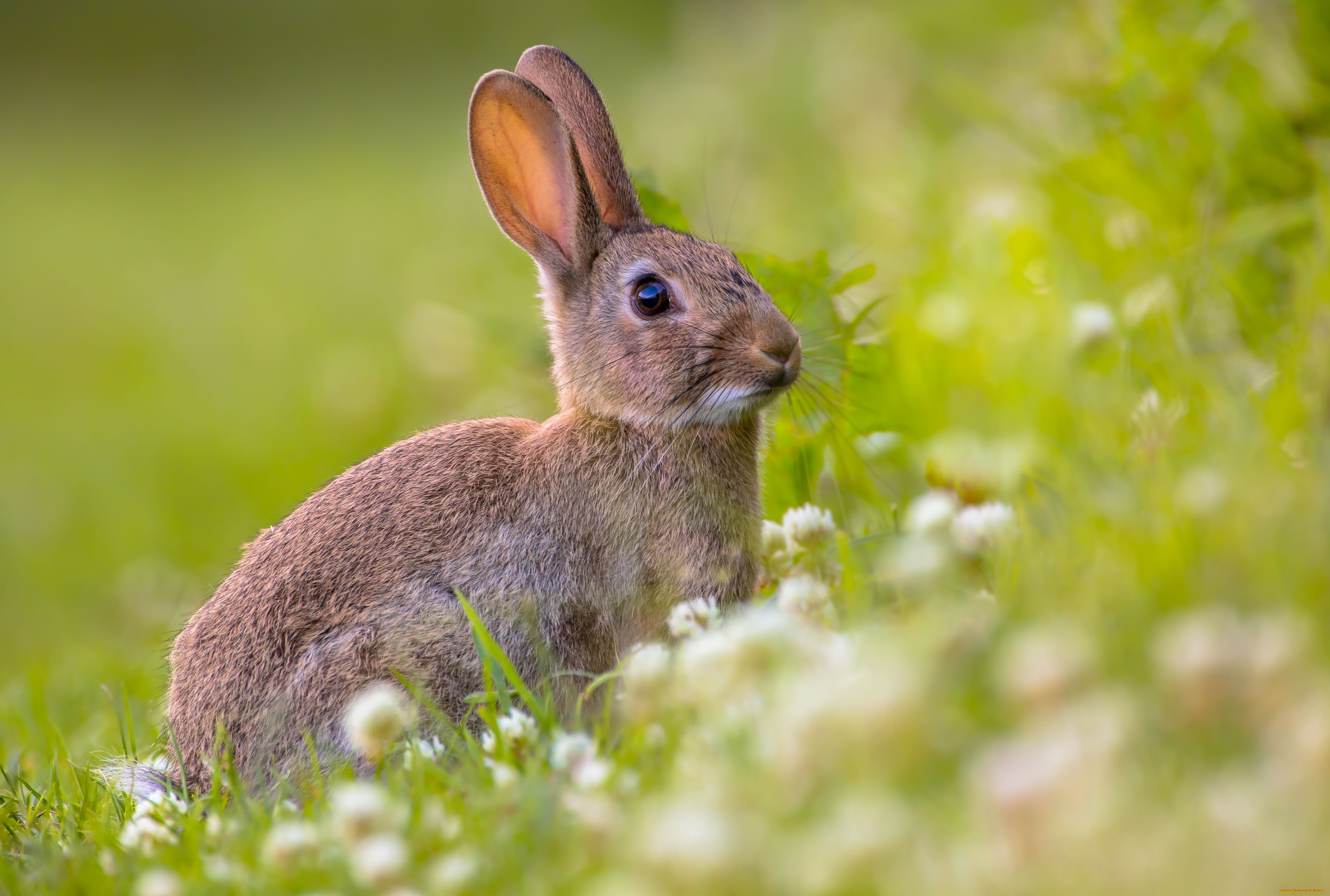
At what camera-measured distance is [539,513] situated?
157 inches

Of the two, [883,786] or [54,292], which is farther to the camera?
[54,292]

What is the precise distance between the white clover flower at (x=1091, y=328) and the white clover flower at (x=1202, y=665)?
207 cm

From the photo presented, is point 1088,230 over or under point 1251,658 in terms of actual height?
over

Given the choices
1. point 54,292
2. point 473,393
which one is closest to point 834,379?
point 473,393

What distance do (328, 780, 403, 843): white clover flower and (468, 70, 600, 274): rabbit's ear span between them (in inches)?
99.0

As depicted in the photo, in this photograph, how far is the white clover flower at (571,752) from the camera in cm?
264

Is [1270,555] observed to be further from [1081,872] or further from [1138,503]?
[1081,872]

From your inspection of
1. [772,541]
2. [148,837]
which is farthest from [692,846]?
[772,541]

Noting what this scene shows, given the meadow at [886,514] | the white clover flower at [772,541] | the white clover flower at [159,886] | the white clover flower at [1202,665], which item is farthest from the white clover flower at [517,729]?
the white clover flower at [1202,665]

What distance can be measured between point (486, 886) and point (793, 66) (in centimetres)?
1089

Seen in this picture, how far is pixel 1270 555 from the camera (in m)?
2.05

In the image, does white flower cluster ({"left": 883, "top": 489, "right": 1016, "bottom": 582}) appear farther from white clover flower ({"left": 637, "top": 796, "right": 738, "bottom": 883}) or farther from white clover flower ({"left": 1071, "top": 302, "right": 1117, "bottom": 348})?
white clover flower ({"left": 637, "top": 796, "right": 738, "bottom": 883})

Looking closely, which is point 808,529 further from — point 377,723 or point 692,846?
point 692,846

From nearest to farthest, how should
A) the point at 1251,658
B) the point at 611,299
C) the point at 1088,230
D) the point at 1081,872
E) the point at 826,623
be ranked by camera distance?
the point at 1081,872
the point at 1251,658
the point at 826,623
the point at 611,299
the point at 1088,230
